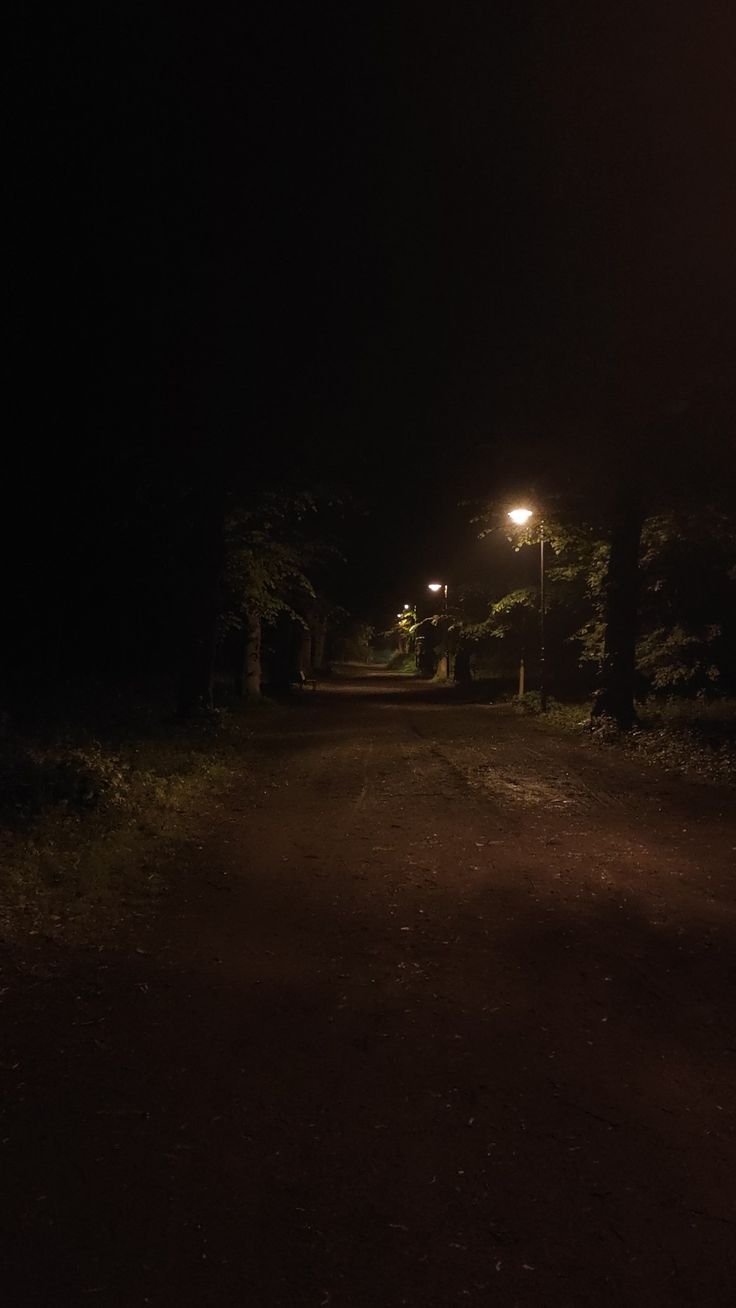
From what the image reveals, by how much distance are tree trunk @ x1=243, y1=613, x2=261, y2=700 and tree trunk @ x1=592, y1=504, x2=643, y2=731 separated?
44.3 ft

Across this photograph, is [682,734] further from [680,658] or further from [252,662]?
[252,662]

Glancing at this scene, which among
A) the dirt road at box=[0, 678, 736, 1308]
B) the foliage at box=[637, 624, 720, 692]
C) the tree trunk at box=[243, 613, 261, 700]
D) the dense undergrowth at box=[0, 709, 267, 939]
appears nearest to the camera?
the dirt road at box=[0, 678, 736, 1308]

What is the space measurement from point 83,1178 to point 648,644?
70.1 ft

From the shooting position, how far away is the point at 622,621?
1947 centimetres

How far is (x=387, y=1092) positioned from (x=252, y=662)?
27344 mm

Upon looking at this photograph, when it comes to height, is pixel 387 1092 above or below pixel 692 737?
below

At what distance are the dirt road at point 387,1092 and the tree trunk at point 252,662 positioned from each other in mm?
21924

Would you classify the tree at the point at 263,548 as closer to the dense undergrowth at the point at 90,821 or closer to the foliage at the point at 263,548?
the foliage at the point at 263,548

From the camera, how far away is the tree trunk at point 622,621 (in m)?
19.1

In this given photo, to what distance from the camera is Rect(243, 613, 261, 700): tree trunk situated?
30.2 meters

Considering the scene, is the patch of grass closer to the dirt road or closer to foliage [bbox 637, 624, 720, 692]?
foliage [bbox 637, 624, 720, 692]

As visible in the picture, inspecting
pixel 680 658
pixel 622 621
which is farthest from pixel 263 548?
pixel 680 658

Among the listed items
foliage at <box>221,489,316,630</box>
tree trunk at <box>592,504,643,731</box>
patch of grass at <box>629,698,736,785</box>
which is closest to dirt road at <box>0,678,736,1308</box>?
patch of grass at <box>629,698,736,785</box>

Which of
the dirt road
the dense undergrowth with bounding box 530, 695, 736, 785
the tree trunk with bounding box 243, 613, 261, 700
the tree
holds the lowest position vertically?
the dirt road
